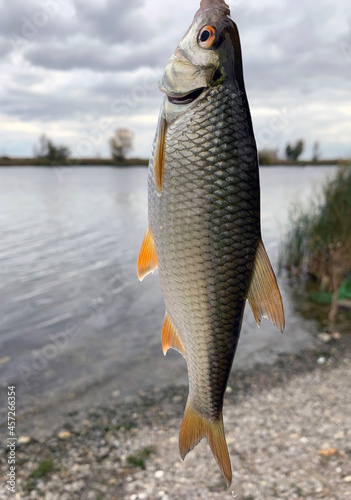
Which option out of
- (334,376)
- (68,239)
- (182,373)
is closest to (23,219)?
(68,239)

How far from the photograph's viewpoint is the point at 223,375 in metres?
1.96

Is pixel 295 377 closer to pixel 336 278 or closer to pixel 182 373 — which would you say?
pixel 182 373

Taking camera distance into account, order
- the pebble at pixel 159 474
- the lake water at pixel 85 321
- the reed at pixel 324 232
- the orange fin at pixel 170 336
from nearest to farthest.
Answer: the orange fin at pixel 170 336, the pebble at pixel 159 474, the lake water at pixel 85 321, the reed at pixel 324 232

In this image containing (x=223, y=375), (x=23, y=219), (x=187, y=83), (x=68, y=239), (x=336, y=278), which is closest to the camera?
(x=187, y=83)

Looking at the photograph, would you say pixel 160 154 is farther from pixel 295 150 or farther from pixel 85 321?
pixel 295 150

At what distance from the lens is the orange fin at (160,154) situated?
170cm

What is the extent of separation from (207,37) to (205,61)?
11 centimetres

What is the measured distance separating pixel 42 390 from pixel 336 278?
7028 millimetres

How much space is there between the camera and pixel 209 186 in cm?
169

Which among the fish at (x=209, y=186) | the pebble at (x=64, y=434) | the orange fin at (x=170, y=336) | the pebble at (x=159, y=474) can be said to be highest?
the fish at (x=209, y=186)

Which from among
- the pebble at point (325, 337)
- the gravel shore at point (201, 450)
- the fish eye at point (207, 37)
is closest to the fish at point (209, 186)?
the fish eye at point (207, 37)

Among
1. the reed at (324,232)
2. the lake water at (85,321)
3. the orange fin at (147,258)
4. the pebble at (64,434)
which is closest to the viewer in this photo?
the orange fin at (147,258)

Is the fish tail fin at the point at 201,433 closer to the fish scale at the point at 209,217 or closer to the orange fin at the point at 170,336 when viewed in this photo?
the orange fin at the point at 170,336

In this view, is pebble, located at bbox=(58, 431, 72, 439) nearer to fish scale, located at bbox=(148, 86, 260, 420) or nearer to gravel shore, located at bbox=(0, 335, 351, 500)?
gravel shore, located at bbox=(0, 335, 351, 500)
